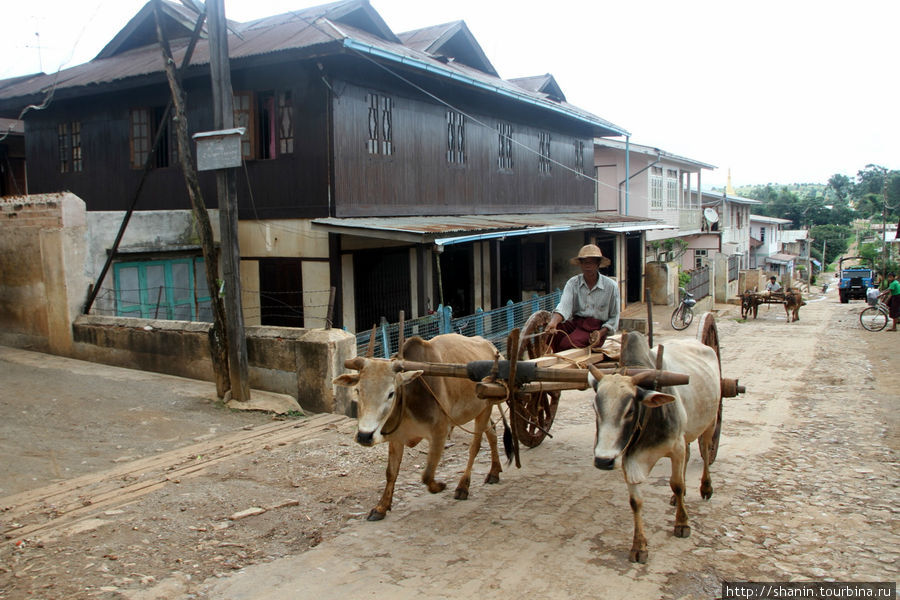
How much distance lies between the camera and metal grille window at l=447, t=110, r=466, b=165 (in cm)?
1551

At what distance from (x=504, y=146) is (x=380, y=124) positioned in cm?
545

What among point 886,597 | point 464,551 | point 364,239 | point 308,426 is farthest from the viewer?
point 364,239

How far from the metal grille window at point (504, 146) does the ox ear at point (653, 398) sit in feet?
44.9

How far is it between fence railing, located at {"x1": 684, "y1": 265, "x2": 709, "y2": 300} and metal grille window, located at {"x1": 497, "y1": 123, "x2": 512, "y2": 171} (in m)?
11.8

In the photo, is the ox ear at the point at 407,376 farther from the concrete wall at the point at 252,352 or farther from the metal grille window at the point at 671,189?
the metal grille window at the point at 671,189

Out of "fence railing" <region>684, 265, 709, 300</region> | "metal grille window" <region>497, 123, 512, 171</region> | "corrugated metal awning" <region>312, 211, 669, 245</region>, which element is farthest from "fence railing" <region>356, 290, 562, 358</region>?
"fence railing" <region>684, 265, 709, 300</region>

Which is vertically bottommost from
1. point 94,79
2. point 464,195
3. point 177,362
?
point 177,362

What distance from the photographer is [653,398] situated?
4512 millimetres

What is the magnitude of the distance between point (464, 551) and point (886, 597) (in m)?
2.68

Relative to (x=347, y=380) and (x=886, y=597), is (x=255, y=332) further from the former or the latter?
(x=886, y=597)

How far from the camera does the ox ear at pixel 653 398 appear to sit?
4473 millimetres

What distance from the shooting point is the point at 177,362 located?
10.2m

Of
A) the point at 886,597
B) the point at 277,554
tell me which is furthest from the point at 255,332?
the point at 886,597

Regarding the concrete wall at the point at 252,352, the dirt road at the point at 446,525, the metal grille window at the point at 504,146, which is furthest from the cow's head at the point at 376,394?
the metal grille window at the point at 504,146
